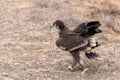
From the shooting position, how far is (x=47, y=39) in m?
10.2

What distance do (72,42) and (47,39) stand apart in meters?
2.55

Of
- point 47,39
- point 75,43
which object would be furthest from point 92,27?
point 47,39

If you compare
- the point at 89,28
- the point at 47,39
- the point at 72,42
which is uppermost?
the point at 89,28

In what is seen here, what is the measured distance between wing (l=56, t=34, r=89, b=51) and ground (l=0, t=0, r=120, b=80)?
0.53 metres

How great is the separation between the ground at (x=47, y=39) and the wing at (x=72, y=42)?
1.75 ft

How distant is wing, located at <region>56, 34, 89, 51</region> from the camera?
763cm

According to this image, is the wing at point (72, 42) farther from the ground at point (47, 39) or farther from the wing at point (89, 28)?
the ground at point (47, 39)

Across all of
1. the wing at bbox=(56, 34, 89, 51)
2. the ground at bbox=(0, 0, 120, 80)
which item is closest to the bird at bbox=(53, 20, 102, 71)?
the wing at bbox=(56, 34, 89, 51)

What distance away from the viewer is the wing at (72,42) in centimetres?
763

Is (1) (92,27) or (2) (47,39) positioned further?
(2) (47,39)

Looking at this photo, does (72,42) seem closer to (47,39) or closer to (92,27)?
(92,27)

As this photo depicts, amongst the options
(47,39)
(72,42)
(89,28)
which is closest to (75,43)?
(72,42)

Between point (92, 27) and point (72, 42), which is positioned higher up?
point (92, 27)

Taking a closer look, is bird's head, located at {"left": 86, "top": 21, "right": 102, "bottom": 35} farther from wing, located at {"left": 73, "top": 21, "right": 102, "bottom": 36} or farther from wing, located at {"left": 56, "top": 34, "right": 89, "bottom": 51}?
wing, located at {"left": 56, "top": 34, "right": 89, "bottom": 51}
